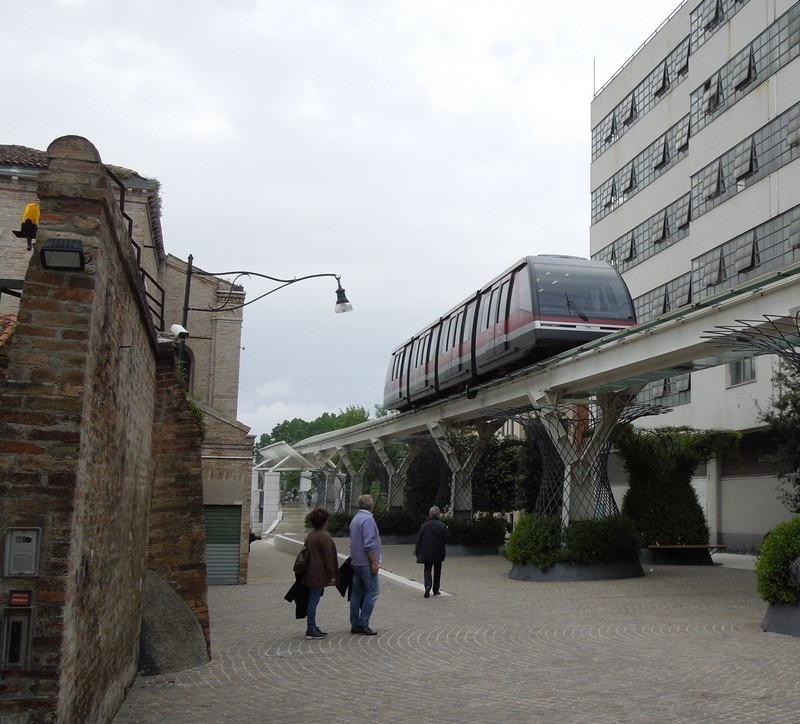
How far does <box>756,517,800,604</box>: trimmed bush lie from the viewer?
11.0 metres

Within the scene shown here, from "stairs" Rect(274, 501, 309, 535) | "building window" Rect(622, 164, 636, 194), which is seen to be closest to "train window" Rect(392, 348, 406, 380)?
"building window" Rect(622, 164, 636, 194)

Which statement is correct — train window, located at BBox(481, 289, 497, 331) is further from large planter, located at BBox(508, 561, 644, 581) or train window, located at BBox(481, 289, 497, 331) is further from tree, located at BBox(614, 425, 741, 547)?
large planter, located at BBox(508, 561, 644, 581)

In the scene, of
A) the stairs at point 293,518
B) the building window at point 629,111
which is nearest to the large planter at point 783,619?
the building window at point 629,111

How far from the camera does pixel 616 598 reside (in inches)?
614

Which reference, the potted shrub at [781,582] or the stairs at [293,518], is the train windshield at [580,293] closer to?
the potted shrub at [781,582]

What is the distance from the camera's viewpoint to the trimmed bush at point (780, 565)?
433 inches

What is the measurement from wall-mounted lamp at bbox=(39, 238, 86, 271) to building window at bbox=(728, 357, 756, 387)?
2572 cm

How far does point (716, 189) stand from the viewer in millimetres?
30703

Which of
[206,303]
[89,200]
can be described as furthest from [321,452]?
[89,200]

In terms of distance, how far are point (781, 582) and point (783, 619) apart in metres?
0.46

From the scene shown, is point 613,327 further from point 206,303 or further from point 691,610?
point 206,303

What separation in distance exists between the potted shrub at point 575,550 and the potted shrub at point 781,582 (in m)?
7.35

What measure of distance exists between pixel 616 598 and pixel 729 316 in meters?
4.83

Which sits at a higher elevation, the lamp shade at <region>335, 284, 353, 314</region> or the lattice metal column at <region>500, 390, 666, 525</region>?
the lamp shade at <region>335, 284, 353, 314</region>
